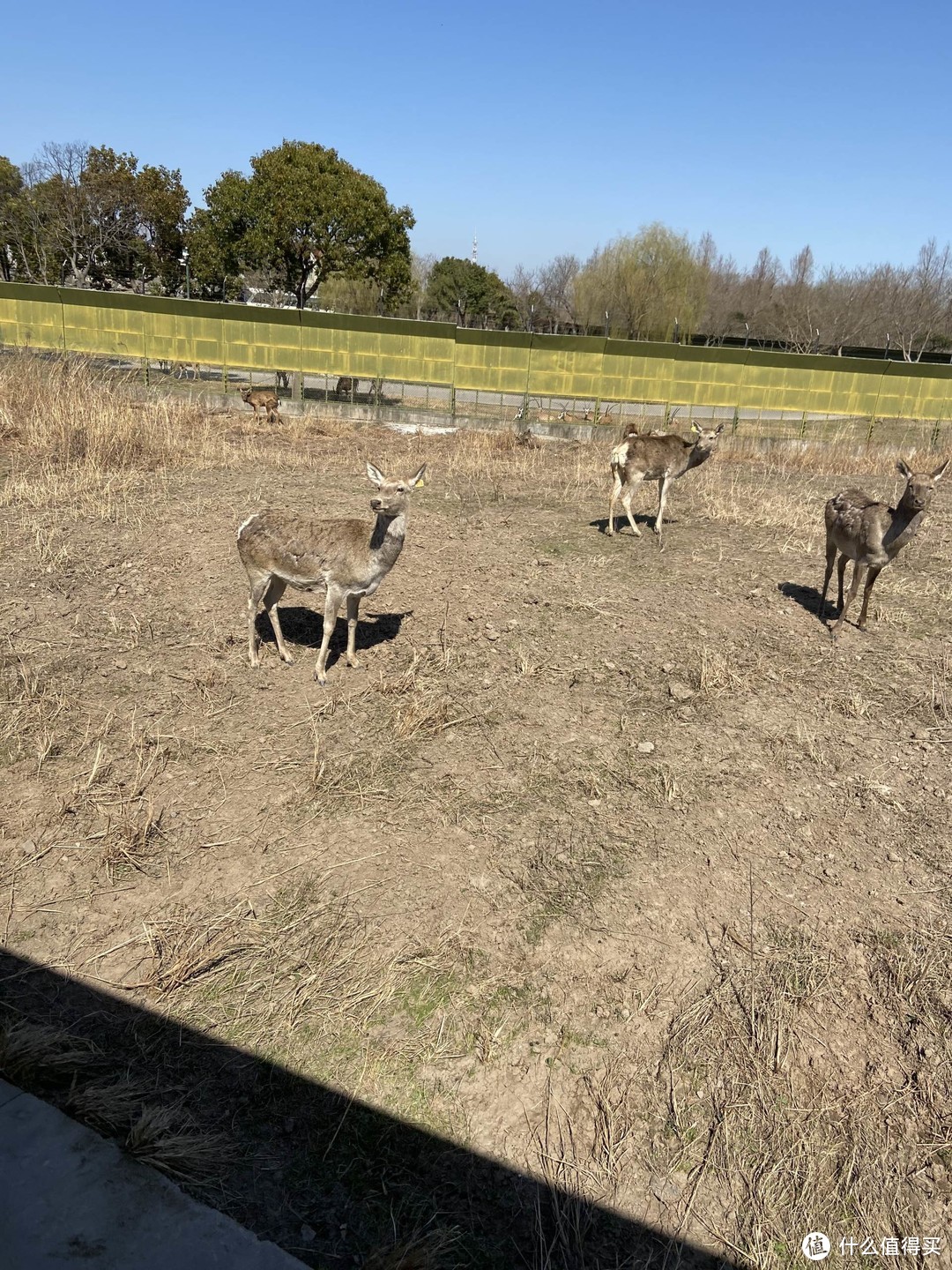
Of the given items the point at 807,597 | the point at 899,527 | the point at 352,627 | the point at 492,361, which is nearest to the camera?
the point at 352,627

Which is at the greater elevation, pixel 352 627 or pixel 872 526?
pixel 872 526

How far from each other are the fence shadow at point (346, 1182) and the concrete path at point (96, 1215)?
0.66 ft

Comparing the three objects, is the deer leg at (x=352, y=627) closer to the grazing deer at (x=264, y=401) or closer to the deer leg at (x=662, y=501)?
the deer leg at (x=662, y=501)

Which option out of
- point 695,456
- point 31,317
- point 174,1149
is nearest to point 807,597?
point 695,456

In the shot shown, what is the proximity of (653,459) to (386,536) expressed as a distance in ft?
21.3

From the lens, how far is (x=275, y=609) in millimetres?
7996

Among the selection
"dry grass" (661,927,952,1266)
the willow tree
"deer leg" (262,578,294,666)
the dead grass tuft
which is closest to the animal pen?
"deer leg" (262,578,294,666)

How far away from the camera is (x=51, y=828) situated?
5.45 meters

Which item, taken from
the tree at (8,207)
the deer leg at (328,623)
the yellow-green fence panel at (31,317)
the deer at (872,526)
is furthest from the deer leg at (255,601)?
the tree at (8,207)

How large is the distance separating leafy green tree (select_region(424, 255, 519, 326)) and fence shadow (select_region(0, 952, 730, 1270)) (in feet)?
194

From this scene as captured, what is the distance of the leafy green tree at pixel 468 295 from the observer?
58.4 m

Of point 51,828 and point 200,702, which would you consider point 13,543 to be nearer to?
point 200,702

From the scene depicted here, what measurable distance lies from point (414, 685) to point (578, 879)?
2.79 m
